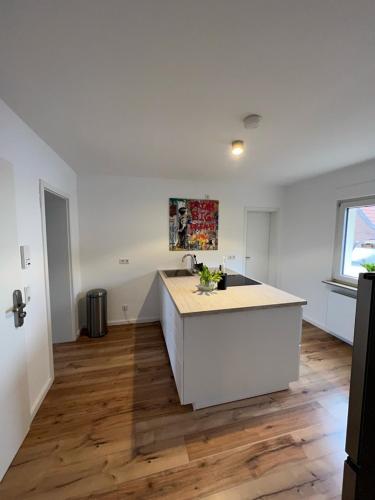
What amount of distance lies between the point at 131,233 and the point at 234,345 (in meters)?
2.34

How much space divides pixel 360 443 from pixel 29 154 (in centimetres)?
254

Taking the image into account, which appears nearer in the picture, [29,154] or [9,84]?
[9,84]

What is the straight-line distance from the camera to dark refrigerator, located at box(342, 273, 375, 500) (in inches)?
23.7

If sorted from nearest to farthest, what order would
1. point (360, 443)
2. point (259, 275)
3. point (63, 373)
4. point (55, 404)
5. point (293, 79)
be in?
point (360, 443)
point (293, 79)
point (55, 404)
point (63, 373)
point (259, 275)

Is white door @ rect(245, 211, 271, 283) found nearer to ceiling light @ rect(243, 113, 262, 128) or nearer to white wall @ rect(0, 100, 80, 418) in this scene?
ceiling light @ rect(243, 113, 262, 128)

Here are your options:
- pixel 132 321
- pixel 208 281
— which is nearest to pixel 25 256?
pixel 208 281

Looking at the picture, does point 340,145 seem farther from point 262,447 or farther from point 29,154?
point 29,154

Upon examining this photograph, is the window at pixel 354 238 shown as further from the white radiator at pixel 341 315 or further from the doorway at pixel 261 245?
the doorway at pixel 261 245

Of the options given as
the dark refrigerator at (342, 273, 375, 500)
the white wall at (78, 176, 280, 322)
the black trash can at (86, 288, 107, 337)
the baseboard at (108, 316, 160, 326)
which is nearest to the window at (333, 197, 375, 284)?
the white wall at (78, 176, 280, 322)

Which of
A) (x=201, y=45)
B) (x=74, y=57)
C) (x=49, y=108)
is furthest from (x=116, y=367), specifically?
(x=201, y=45)

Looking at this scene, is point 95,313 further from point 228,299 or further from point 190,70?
point 190,70

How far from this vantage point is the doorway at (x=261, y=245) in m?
4.19

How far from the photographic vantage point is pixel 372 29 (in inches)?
36.1

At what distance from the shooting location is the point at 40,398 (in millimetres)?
1904
